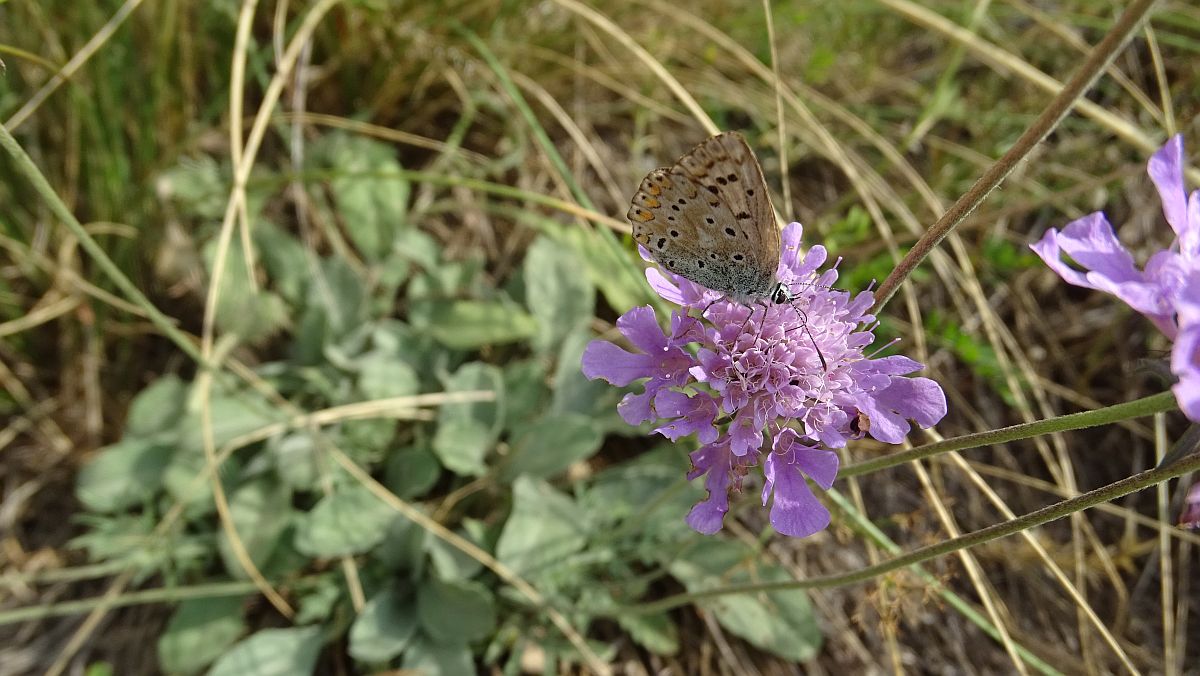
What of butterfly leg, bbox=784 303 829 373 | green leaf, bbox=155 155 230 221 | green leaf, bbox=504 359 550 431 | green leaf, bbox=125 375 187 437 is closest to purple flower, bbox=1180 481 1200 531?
butterfly leg, bbox=784 303 829 373

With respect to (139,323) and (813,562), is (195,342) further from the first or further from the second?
(813,562)

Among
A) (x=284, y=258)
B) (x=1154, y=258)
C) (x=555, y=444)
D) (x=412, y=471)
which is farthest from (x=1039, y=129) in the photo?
(x=284, y=258)

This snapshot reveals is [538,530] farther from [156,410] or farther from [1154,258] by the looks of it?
[1154,258]

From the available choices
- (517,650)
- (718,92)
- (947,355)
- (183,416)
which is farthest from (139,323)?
(947,355)

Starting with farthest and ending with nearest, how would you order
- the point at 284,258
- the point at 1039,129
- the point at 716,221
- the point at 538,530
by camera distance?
the point at 284,258, the point at 538,530, the point at 716,221, the point at 1039,129

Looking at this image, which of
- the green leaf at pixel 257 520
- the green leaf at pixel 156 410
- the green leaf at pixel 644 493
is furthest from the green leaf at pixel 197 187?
the green leaf at pixel 644 493

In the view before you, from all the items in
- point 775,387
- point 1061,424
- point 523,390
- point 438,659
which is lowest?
point 438,659

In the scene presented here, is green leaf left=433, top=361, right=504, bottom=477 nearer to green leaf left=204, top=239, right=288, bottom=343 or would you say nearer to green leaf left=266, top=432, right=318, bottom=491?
green leaf left=266, top=432, right=318, bottom=491
